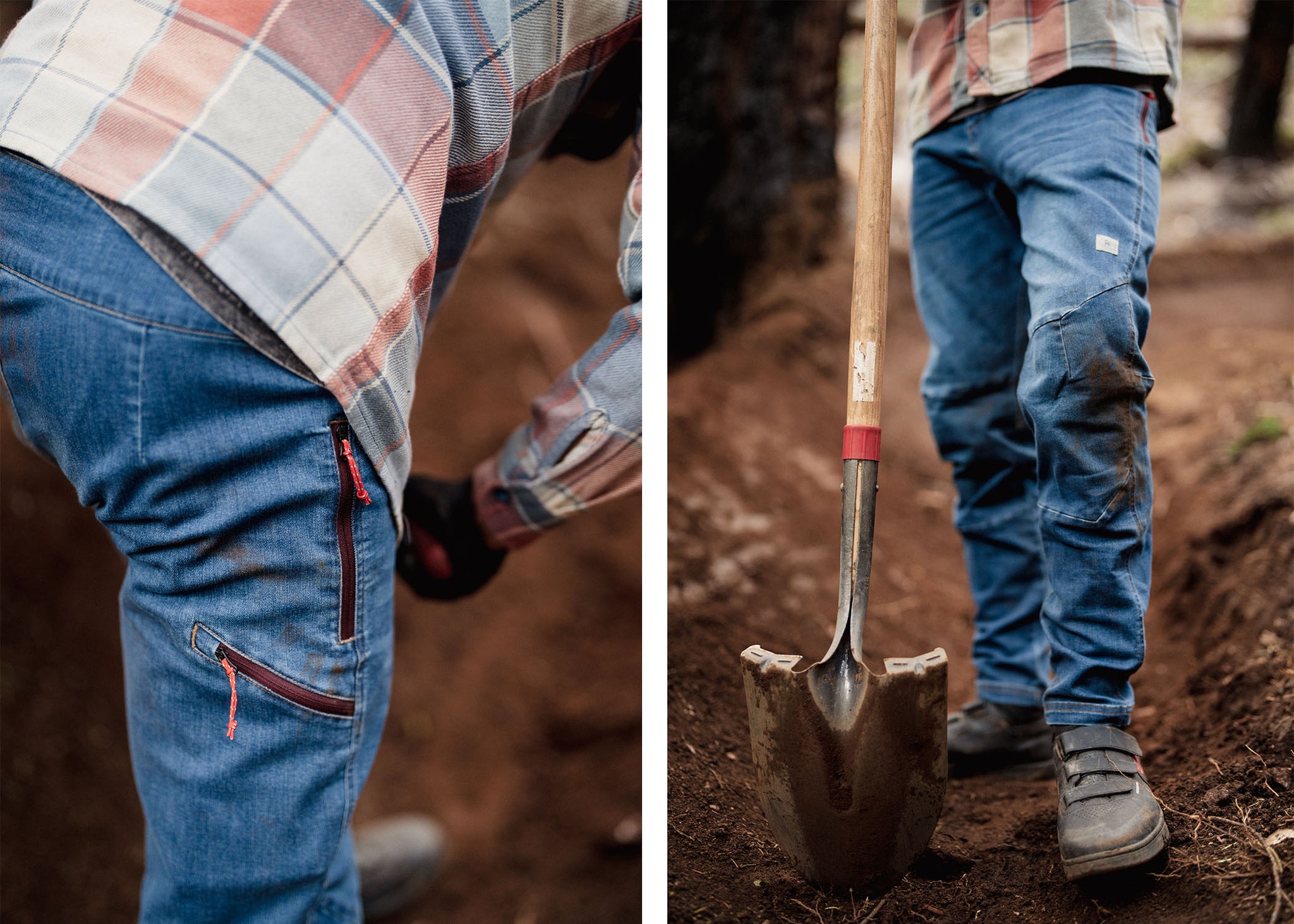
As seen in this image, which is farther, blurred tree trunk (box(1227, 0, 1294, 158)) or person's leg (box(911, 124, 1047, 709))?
blurred tree trunk (box(1227, 0, 1294, 158))

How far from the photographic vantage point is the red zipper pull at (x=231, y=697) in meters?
0.94

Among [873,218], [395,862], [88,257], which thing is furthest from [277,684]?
[395,862]

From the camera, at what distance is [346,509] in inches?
37.9

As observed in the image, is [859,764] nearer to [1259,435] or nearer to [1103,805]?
[1103,805]

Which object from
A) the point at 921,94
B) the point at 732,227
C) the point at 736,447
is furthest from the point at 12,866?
the point at 921,94

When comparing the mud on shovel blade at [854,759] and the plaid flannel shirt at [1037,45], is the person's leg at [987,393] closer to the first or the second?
the plaid flannel shirt at [1037,45]

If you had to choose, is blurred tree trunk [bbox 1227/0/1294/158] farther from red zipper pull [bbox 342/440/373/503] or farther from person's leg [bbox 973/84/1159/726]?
red zipper pull [bbox 342/440/373/503]

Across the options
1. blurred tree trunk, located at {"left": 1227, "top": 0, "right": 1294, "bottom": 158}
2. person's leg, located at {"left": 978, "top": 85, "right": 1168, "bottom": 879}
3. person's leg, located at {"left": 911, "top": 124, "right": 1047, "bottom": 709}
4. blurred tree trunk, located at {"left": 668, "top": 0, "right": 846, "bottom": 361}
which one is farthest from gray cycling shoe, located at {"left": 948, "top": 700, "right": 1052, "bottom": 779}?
blurred tree trunk, located at {"left": 1227, "top": 0, "right": 1294, "bottom": 158}

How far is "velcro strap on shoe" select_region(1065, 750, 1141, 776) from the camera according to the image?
1.01 metres

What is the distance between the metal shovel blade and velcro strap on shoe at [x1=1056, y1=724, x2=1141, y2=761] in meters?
0.14

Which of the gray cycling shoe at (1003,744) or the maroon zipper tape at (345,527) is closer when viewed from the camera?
the maroon zipper tape at (345,527)

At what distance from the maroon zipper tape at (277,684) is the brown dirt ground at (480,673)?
61.6 inches

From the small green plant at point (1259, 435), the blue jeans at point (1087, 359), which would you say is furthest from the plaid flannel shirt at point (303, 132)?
the small green plant at point (1259, 435)

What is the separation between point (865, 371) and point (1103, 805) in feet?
1.75
